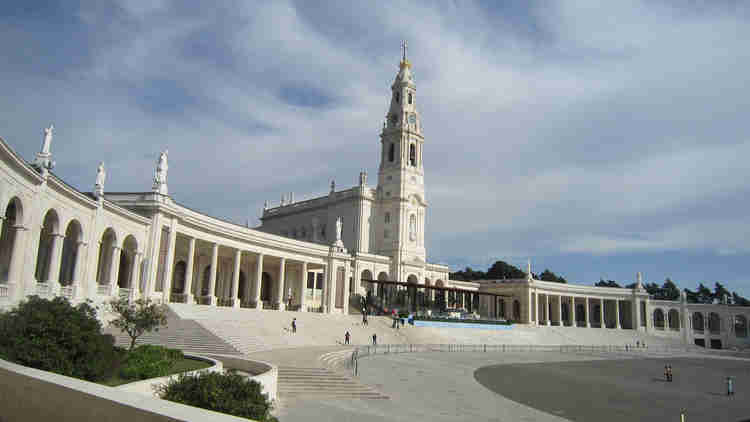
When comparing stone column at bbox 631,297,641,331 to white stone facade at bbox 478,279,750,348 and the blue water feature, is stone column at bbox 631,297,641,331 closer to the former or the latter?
white stone facade at bbox 478,279,750,348

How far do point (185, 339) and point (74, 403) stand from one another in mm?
25932

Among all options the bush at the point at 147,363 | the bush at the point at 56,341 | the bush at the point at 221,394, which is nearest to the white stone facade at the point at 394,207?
the bush at the point at 147,363

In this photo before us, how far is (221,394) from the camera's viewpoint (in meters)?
11.4

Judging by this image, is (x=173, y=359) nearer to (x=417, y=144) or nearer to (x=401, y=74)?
(x=417, y=144)

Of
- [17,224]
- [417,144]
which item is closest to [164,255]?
[17,224]

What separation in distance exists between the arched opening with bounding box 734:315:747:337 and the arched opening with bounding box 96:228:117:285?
102823mm

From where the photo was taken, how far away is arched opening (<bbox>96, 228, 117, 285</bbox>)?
34.9m

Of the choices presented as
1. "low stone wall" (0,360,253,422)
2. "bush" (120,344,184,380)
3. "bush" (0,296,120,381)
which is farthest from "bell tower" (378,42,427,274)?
"low stone wall" (0,360,253,422)

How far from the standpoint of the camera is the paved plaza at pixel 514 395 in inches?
767

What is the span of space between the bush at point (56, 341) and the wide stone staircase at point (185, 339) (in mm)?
12818

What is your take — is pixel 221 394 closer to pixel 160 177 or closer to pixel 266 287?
pixel 160 177

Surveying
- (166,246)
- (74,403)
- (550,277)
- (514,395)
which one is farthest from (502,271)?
(74,403)

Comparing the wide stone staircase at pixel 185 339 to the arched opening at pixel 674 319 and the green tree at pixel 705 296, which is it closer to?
the arched opening at pixel 674 319

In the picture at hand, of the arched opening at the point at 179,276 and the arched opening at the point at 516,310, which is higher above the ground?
the arched opening at the point at 179,276
